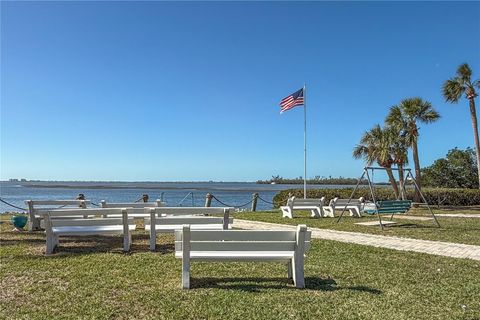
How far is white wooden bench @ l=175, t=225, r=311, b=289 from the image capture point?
525 cm

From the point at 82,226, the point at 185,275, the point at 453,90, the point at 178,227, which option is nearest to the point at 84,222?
the point at 82,226

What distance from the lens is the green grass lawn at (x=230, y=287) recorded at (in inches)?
175

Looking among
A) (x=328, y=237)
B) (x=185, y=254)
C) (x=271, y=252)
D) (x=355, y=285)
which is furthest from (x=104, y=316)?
(x=328, y=237)

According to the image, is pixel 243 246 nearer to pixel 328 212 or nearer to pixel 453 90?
pixel 328 212

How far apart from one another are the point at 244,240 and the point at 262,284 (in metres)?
0.62

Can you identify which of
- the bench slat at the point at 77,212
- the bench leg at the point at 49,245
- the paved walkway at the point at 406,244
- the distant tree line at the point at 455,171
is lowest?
the paved walkway at the point at 406,244

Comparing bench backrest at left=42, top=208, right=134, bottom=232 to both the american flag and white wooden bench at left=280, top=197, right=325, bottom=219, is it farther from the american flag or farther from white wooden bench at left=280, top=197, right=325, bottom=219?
the american flag

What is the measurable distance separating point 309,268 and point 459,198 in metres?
23.5

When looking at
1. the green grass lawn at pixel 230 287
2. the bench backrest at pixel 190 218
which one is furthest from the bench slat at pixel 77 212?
the bench backrest at pixel 190 218

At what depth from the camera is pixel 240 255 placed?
→ 5301mm

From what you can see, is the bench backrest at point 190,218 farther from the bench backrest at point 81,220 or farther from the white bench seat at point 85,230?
the white bench seat at point 85,230

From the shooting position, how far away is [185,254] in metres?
5.26

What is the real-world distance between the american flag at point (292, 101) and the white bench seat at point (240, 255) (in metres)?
17.8

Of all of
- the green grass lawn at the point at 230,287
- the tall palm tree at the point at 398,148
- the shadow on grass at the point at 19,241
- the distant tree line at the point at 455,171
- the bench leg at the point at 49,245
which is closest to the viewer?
the green grass lawn at the point at 230,287
